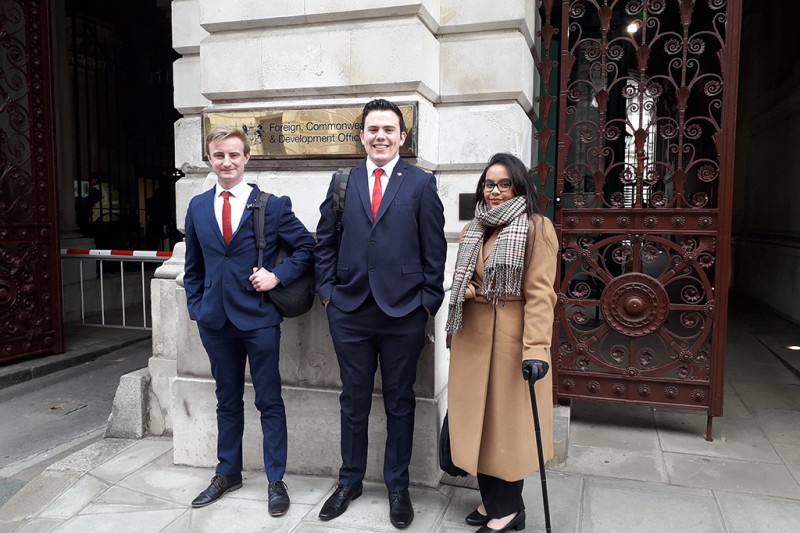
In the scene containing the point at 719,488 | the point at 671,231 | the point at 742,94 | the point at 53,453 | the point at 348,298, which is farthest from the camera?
the point at 742,94

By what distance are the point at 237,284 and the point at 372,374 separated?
970mm

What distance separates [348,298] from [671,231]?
263 cm

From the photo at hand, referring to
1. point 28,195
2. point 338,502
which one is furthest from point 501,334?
point 28,195

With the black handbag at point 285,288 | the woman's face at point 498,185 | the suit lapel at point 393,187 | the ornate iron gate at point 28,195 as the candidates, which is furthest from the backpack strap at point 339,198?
the ornate iron gate at point 28,195

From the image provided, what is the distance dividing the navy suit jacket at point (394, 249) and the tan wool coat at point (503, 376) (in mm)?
324

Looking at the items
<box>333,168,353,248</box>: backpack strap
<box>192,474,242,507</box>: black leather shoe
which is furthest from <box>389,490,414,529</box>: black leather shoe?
<box>333,168,353,248</box>: backpack strap

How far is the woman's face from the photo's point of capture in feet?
10.9

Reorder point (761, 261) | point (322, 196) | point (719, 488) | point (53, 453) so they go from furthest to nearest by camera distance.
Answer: point (761, 261) < point (53, 453) < point (322, 196) < point (719, 488)

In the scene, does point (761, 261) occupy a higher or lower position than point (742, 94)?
lower

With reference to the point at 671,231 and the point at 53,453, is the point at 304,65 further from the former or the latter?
the point at 53,453

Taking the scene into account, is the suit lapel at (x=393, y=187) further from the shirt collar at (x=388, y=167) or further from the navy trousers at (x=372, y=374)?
the navy trousers at (x=372, y=374)

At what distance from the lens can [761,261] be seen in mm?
11812

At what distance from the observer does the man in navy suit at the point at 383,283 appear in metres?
3.60

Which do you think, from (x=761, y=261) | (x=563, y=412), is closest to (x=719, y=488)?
(x=563, y=412)
